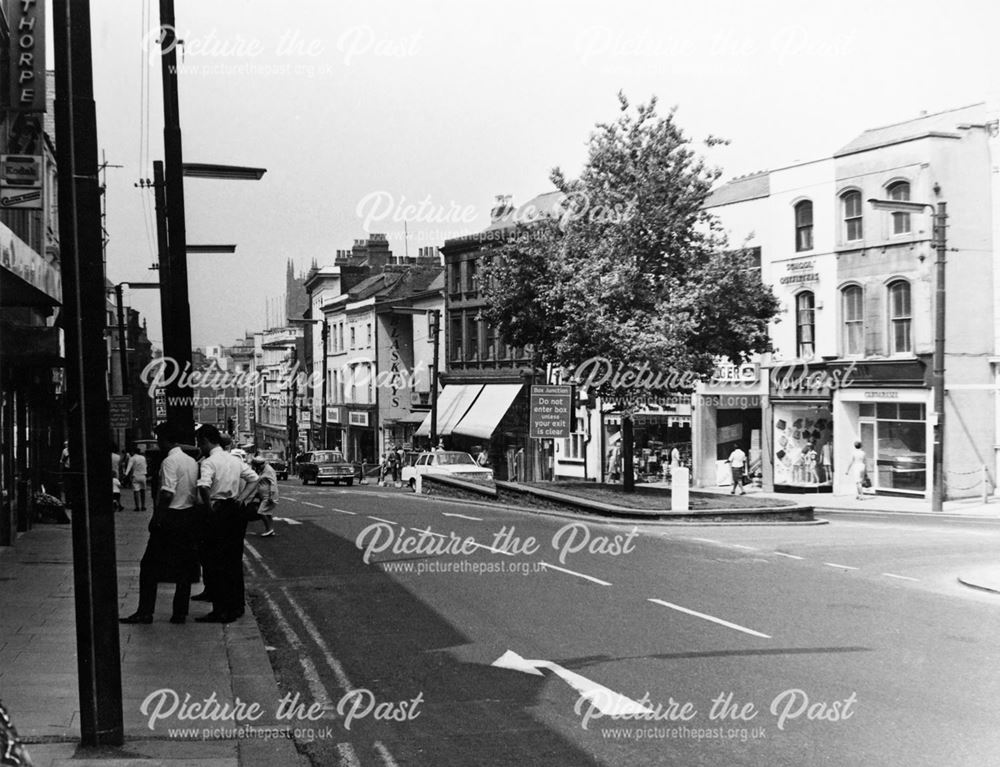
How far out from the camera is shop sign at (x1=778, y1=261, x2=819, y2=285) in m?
40.4

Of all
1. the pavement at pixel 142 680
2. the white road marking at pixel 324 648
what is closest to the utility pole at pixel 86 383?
the pavement at pixel 142 680

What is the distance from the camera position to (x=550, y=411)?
3409cm

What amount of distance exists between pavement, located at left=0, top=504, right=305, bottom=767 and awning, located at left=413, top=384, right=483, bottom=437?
44.4 m

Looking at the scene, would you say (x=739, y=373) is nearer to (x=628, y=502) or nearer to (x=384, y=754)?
(x=628, y=502)

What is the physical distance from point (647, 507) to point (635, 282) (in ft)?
19.4

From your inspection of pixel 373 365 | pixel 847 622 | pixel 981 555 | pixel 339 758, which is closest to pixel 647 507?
pixel 981 555

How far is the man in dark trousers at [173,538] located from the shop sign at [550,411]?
2196 cm

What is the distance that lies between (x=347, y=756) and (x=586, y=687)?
2.36 m

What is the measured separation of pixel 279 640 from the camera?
11.6 meters

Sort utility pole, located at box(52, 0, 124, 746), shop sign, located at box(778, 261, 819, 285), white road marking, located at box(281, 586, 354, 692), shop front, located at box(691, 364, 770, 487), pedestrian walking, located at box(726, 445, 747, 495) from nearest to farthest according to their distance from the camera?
utility pole, located at box(52, 0, 124, 746) < white road marking, located at box(281, 586, 354, 692) < pedestrian walking, located at box(726, 445, 747, 495) < shop sign, located at box(778, 261, 819, 285) < shop front, located at box(691, 364, 770, 487)

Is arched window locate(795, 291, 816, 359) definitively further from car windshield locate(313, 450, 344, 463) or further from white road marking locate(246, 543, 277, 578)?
white road marking locate(246, 543, 277, 578)

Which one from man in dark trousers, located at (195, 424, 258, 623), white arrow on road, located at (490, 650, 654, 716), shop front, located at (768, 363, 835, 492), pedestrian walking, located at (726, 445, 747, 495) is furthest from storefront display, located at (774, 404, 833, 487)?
white arrow on road, located at (490, 650, 654, 716)

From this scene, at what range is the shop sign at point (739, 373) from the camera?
42.6 m

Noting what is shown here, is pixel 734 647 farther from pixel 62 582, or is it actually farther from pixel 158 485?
pixel 62 582
